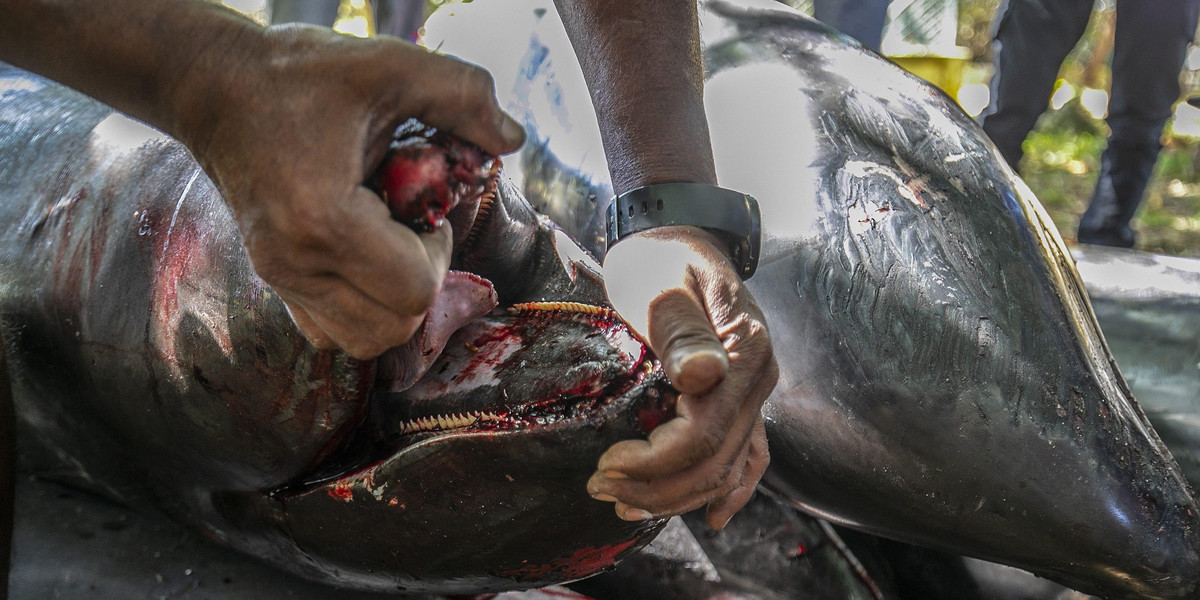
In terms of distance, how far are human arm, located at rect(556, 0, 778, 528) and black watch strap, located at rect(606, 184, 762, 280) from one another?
3 cm

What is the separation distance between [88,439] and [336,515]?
Answer: 1.55ft

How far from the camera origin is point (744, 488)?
1.13m

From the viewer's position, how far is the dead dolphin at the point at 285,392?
3.69 feet

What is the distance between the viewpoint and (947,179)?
146cm

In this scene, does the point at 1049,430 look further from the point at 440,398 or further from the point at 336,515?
the point at 336,515

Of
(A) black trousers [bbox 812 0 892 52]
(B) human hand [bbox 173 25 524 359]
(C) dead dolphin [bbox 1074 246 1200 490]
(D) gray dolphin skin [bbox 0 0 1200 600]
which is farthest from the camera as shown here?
(A) black trousers [bbox 812 0 892 52]

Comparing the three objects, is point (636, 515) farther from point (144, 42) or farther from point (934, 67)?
point (934, 67)

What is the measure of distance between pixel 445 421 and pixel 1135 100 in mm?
3661

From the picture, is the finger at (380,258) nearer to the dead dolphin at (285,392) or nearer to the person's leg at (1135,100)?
the dead dolphin at (285,392)

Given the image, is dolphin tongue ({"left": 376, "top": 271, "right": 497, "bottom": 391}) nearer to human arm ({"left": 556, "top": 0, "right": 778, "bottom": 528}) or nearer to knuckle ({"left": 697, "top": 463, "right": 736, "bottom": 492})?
human arm ({"left": 556, "top": 0, "right": 778, "bottom": 528})

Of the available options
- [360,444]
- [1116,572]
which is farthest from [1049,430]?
[360,444]

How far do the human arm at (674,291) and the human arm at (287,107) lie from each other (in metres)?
→ 0.29

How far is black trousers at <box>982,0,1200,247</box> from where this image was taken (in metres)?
3.73

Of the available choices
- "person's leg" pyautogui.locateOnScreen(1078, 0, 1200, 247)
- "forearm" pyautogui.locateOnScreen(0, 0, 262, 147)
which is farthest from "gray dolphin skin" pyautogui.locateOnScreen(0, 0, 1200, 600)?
"person's leg" pyautogui.locateOnScreen(1078, 0, 1200, 247)
